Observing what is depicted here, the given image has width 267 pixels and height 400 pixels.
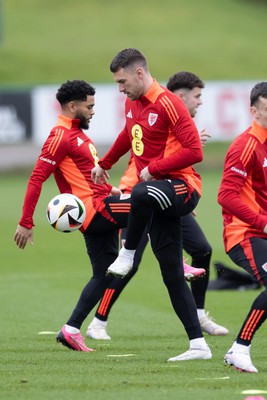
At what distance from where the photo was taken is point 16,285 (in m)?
14.1

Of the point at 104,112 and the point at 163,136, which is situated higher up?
the point at 163,136

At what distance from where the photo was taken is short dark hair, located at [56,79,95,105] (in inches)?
368

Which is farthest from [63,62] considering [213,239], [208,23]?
[213,239]

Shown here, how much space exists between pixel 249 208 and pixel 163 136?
1.00 meters

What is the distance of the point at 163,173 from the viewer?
8.07 meters

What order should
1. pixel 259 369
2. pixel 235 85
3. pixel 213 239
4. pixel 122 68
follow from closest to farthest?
1. pixel 259 369
2. pixel 122 68
3. pixel 213 239
4. pixel 235 85

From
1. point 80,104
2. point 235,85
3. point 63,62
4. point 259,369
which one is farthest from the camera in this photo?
point 63,62

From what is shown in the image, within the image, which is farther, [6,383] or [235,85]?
[235,85]

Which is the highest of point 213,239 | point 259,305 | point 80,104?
point 80,104

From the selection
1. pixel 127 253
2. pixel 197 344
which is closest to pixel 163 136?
pixel 127 253

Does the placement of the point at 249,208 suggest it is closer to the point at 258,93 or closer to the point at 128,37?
the point at 258,93

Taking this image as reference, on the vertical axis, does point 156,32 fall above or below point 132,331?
above

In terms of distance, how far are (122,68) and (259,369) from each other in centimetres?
243

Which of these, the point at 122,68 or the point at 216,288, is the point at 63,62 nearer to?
the point at 216,288
